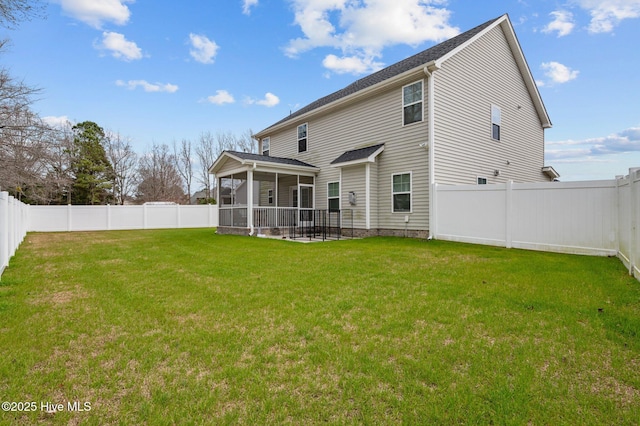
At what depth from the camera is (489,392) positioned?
2158 millimetres

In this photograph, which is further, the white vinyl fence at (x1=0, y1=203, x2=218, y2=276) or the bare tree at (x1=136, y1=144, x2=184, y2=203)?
the bare tree at (x1=136, y1=144, x2=184, y2=203)

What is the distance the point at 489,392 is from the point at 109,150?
3772cm

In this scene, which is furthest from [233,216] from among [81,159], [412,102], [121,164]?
[121,164]

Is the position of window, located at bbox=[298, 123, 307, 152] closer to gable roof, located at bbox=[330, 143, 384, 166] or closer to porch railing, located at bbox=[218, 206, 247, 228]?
gable roof, located at bbox=[330, 143, 384, 166]

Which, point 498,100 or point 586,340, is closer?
point 586,340

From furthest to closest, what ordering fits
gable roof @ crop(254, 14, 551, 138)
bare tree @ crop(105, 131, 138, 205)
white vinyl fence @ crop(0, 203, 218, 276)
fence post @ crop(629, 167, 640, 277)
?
bare tree @ crop(105, 131, 138, 205) → white vinyl fence @ crop(0, 203, 218, 276) → gable roof @ crop(254, 14, 551, 138) → fence post @ crop(629, 167, 640, 277)

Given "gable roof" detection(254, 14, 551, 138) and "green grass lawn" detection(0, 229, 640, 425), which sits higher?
"gable roof" detection(254, 14, 551, 138)

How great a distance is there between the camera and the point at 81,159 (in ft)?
75.4

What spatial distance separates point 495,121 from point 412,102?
4.40 metres

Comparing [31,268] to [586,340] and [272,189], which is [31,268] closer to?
[586,340]

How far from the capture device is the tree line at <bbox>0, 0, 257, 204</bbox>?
1223 cm

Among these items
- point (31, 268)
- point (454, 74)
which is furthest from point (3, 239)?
point (454, 74)

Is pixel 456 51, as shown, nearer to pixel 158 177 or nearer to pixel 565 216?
pixel 565 216

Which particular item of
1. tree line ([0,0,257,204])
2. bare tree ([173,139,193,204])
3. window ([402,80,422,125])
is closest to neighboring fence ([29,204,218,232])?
tree line ([0,0,257,204])
